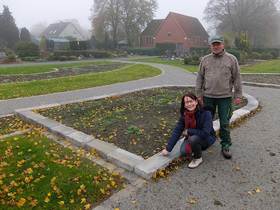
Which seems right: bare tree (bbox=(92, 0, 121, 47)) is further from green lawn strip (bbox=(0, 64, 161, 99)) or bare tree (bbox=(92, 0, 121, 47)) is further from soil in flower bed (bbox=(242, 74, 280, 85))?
soil in flower bed (bbox=(242, 74, 280, 85))

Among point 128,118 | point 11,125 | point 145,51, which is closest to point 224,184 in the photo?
point 128,118

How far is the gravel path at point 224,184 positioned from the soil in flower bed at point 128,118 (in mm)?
978

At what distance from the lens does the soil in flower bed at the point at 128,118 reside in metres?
5.84

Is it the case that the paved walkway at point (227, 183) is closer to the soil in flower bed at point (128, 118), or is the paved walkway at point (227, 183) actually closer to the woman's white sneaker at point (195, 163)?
the woman's white sneaker at point (195, 163)

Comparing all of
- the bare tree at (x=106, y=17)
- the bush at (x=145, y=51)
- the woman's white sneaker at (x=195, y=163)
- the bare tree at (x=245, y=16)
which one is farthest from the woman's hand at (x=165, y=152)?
the bare tree at (x=106, y=17)

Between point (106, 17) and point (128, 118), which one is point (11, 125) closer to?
point (128, 118)

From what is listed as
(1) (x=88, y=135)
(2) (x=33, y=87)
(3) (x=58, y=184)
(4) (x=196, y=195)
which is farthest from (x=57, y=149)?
(2) (x=33, y=87)

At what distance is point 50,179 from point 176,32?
186 ft

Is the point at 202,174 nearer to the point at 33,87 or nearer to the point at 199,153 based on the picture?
the point at 199,153

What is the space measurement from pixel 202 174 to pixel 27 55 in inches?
1433

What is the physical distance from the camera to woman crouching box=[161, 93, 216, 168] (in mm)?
4910

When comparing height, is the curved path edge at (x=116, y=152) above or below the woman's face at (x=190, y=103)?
below

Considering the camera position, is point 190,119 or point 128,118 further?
point 128,118

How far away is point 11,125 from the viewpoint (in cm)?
734
